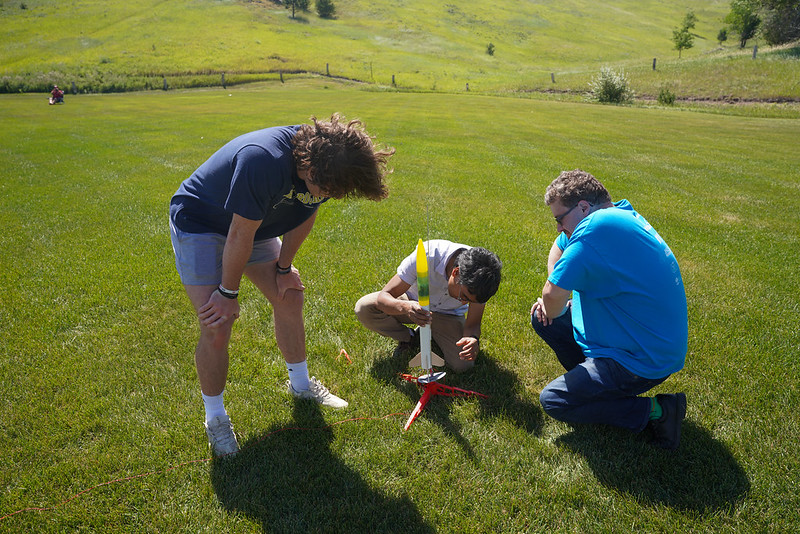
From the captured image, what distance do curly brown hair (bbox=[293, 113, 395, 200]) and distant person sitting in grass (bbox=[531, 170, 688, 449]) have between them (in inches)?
51.0

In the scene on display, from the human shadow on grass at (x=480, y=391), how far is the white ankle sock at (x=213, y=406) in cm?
129

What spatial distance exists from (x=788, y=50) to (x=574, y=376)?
55.2m

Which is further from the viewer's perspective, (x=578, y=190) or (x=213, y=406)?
(x=578, y=190)

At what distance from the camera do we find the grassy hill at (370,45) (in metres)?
50.1

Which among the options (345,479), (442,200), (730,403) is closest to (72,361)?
(345,479)

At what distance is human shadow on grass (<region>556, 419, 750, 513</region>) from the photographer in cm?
264

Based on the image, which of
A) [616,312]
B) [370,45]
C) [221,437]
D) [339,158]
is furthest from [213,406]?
[370,45]

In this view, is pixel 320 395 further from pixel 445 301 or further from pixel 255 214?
pixel 255 214

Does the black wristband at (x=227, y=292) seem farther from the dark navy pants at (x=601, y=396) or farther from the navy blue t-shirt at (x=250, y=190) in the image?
the dark navy pants at (x=601, y=396)

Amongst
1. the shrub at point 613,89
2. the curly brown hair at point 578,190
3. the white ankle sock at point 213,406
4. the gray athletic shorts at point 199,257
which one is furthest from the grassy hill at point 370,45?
the white ankle sock at point 213,406

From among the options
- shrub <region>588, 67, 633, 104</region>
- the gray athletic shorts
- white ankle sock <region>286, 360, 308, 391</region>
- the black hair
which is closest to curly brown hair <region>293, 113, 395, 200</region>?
the gray athletic shorts

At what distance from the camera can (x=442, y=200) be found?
902 cm

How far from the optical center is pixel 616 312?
2928 millimetres

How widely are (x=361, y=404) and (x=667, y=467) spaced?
206 centimetres
